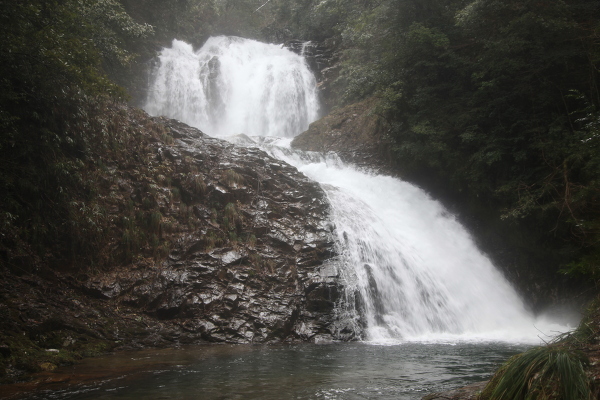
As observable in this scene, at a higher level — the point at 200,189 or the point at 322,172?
the point at 322,172

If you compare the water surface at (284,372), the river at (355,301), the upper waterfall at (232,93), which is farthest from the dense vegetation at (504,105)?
the upper waterfall at (232,93)

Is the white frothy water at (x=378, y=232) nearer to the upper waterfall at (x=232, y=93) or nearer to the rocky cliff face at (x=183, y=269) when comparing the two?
the upper waterfall at (x=232, y=93)

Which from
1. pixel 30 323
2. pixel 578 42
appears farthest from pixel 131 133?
pixel 578 42

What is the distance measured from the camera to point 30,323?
24.2ft

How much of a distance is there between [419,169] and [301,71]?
13378 mm

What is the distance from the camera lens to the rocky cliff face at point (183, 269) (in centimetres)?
809

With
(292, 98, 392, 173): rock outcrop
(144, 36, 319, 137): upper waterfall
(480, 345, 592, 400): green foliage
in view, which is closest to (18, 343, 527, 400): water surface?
(480, 345, 592, 400): green foliage

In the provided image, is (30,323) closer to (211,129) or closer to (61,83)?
(61,83)

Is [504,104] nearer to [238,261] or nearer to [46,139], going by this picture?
[238,261]

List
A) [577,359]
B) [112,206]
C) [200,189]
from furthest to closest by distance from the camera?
[200,189], [112,206], [577,359]

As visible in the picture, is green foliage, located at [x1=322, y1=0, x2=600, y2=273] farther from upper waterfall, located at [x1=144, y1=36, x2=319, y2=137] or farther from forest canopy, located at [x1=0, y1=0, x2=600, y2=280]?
upper waterfall, located at [x1=144, y1=36, x2=319, y2=137]

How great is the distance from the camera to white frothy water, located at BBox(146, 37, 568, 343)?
11.6 metres

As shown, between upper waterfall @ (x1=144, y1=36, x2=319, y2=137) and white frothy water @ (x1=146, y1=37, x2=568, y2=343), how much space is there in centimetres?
7

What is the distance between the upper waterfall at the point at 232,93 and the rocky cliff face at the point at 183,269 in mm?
10313
